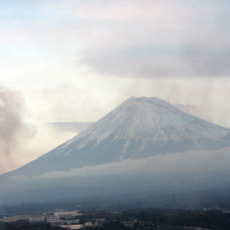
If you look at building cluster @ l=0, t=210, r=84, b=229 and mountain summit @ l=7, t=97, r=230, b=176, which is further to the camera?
mountain summit @ l=7, t=97, r=230, b=176

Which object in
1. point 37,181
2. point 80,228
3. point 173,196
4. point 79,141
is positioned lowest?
point 80,228

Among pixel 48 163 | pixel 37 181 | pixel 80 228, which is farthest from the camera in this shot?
pixel 48 163

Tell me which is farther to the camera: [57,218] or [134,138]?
[134,138]

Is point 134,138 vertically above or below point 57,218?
above

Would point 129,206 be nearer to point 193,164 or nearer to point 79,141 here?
point 193,164

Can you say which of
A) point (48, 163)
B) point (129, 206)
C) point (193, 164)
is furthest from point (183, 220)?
point (48, 163)

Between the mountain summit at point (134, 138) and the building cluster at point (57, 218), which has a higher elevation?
the mountain summit at point (134, 138)

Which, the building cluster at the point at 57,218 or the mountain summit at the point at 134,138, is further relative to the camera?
the mountain summit at the point at 134,138

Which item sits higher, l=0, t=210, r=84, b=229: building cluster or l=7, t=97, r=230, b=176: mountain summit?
l=7, t=97, r=230, b=176: mountain summit
